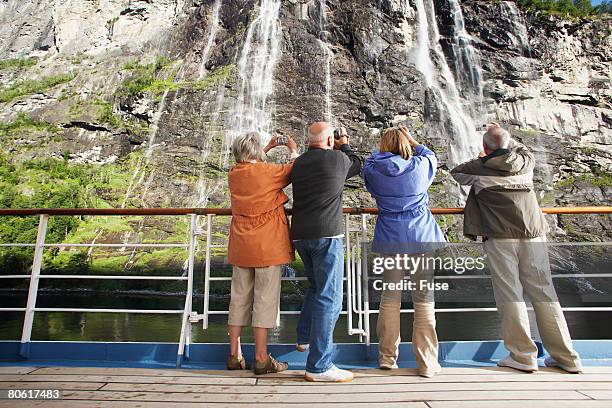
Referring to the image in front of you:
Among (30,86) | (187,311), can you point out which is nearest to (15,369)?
(187,311)

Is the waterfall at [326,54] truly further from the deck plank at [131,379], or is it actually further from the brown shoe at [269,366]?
the deck plank at [131,379]

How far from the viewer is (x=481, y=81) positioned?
26422mm

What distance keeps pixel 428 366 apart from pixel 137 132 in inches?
1078

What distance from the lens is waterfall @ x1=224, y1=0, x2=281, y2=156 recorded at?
24.9 m

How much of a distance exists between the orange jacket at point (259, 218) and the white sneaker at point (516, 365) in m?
1.33

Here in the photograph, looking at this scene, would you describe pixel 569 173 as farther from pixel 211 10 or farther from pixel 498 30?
pixel 211 10

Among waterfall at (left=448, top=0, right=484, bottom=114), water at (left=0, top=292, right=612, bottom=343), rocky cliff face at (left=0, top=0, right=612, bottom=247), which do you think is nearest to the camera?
water at (left=0, top=292, right=612, bottom=343)

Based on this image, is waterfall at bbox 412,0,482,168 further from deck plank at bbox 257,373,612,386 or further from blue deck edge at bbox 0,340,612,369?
deck plank at bbox 257,373,612,386

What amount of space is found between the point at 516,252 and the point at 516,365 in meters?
0.61

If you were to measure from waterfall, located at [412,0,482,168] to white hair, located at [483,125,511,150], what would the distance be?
21.8m

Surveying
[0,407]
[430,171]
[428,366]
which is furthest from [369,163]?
[0,407]

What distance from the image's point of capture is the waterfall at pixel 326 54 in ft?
82.8

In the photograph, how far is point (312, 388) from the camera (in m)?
→ 1.97

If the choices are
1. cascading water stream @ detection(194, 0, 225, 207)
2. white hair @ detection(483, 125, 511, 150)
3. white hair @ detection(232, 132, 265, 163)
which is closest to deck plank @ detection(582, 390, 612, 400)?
white hair @ detection(483, 125, 511, 150)
